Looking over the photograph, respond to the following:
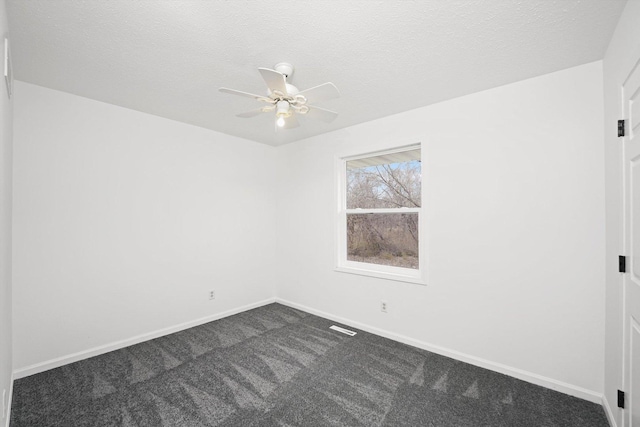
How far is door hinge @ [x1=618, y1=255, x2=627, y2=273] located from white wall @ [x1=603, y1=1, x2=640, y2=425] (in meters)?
0.05

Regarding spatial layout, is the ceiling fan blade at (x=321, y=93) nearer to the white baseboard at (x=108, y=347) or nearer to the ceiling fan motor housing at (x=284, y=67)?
the ceiling fan motor housing at (x=284, y=67)

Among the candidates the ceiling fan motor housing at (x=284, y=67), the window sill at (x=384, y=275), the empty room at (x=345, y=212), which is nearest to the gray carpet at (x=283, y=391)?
the empty room at (x=345, y=212)

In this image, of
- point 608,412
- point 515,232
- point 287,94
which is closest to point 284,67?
point 287,94

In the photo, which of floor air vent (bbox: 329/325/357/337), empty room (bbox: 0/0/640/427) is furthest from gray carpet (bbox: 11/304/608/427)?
floor air vent (bbox: 329/325/357/337)

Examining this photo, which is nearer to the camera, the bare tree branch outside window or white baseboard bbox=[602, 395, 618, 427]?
white baseboard bbox=[602, 395, 618, 427]

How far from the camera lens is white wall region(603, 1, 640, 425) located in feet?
5.42

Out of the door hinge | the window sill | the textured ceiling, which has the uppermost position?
the textured ceiling

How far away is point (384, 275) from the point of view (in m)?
3.29

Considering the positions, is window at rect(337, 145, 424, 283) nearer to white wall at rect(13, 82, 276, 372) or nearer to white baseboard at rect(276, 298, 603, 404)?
white baseboard at rect(276, 298, 603, 404)

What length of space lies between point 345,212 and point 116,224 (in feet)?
8.63

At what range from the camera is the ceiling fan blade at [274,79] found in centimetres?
166

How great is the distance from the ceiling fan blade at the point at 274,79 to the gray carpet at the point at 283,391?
2.26 meters

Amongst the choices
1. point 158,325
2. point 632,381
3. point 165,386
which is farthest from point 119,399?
point 632,381

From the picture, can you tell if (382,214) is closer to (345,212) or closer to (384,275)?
(345,212)
